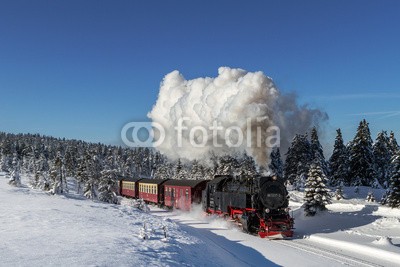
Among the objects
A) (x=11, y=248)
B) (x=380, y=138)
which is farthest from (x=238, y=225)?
(x=380, y=138)

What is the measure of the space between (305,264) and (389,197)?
20.1 metres

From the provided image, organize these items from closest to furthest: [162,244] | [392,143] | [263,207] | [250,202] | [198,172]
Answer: [162,244] → [263,207] → [250,202] → [392,143] → [198,172]

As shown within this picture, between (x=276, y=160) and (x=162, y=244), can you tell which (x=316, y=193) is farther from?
(x=276, y=160)

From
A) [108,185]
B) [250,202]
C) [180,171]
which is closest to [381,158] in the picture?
[250,202]

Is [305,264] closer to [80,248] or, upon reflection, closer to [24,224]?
[80,248]

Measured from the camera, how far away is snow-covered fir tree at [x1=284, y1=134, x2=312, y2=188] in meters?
52.0

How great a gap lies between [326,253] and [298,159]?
37794 mm

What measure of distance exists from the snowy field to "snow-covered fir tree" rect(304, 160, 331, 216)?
12.3ft

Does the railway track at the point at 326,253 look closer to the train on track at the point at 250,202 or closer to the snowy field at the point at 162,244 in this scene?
the snowy field at the point at 162,244

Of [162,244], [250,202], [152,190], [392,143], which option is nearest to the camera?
[162,244]

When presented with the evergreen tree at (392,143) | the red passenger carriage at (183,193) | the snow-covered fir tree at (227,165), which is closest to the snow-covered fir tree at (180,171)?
the snow-covered fir tree at (227,165)

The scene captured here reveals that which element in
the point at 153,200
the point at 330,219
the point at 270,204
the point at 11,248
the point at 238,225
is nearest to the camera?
the point at 11,248

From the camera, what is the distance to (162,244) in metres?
12.7

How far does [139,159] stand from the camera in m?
147
